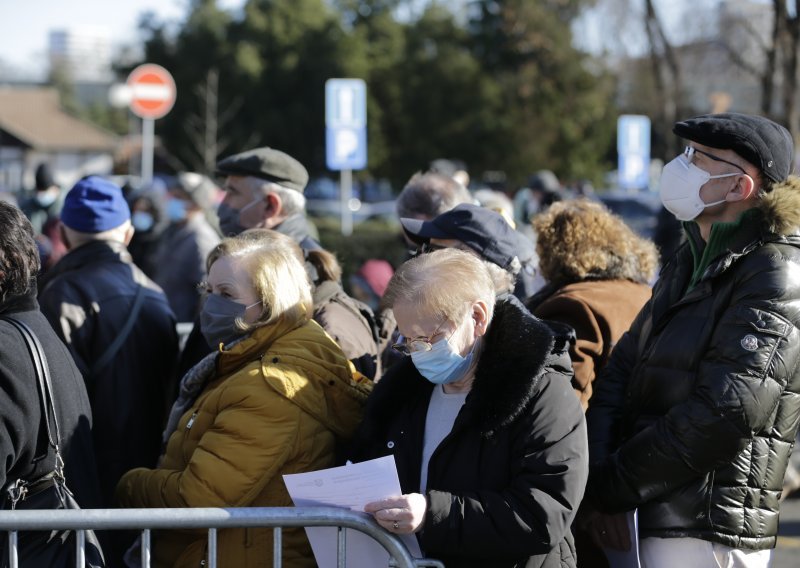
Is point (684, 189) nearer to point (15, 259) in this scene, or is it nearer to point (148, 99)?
point (15, 259)

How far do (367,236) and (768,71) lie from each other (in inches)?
273

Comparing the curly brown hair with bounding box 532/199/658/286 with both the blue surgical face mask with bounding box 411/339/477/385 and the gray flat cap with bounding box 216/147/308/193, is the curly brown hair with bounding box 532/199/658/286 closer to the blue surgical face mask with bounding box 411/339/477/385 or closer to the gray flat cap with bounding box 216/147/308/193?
the blue surgical face mask with bounding box 411/339/477/385

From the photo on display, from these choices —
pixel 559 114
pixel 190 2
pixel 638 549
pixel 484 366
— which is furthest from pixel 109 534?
pixel 190 2

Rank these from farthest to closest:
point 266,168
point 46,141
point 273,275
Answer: point 46,141 < point 266,168 < point 273,275

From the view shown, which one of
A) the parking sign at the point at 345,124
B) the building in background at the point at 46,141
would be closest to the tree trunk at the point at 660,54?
the parking sign at the point at 345,124

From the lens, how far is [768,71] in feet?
51.1

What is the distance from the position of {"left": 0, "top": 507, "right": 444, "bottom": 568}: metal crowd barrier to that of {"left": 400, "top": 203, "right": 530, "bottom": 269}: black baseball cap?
4.06 feet

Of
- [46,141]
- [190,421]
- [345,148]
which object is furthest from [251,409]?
[46,141]

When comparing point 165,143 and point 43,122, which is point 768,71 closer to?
point 165,143

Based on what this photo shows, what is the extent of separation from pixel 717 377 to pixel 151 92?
46.7ft

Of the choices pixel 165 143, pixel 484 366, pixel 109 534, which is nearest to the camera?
pixel 484 366

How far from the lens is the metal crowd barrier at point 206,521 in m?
2.60

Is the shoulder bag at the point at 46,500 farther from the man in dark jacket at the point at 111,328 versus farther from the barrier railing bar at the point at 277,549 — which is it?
the man in dark jacket at the point at 111,328

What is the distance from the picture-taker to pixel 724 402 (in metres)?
2.78
